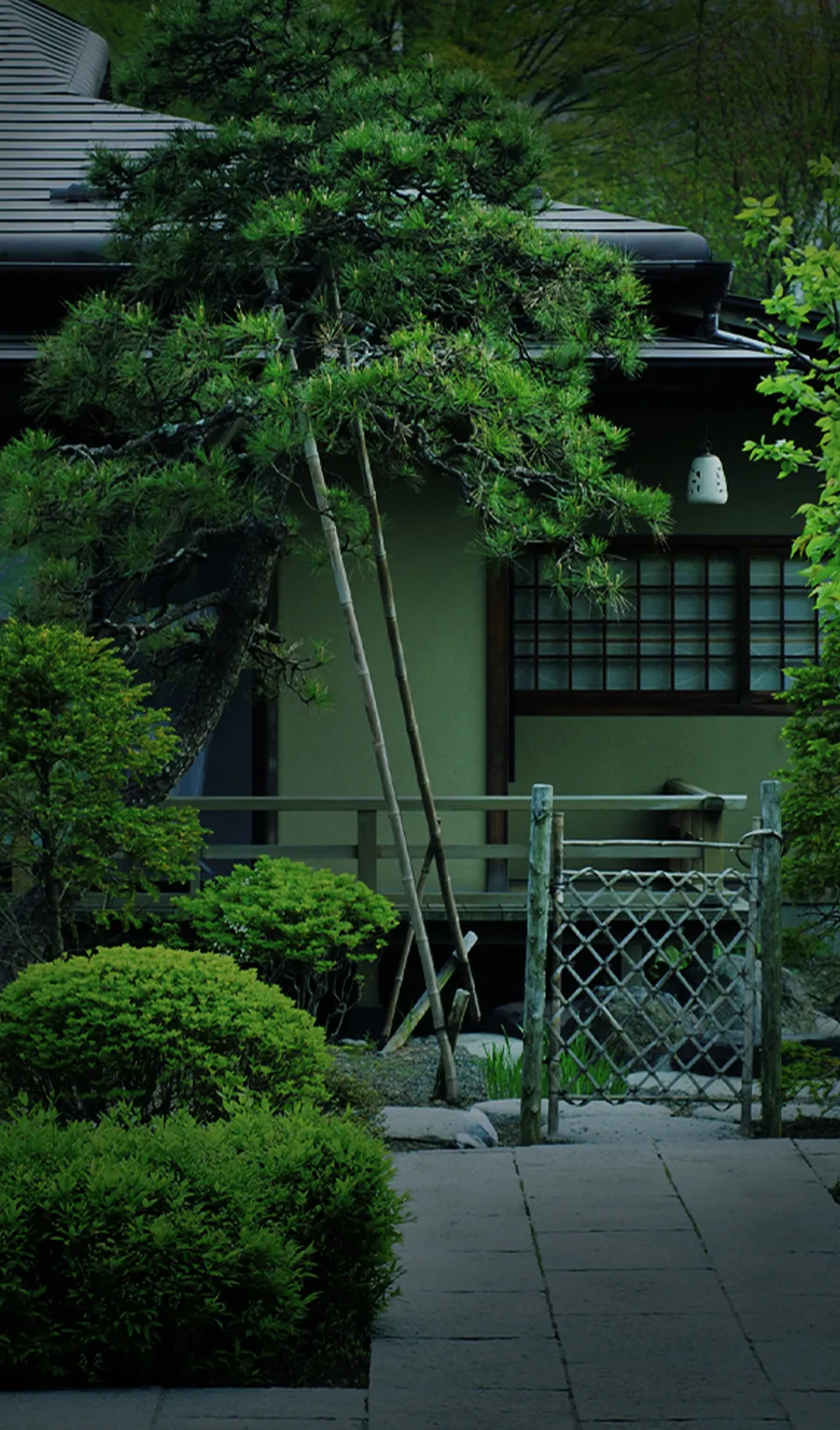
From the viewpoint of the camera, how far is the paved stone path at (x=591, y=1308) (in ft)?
13.3

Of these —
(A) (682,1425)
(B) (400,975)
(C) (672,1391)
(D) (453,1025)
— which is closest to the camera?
(A) (682,1425)

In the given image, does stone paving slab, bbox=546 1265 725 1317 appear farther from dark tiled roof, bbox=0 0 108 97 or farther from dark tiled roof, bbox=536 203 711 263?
dark tiled roof, bbox=0 0 108 97

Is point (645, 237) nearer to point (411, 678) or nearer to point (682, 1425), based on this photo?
point (411, 678)

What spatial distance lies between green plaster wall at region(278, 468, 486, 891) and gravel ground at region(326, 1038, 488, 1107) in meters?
1.91

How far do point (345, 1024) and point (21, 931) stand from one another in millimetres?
2497

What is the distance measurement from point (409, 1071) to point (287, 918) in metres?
1.10

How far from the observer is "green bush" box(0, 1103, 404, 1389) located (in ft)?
14.0

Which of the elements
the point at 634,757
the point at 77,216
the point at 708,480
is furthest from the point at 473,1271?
the point at 77,216

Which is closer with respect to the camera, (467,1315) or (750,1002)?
(467,1315)

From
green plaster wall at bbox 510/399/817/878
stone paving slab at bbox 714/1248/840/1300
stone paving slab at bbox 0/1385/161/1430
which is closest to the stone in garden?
stone paving slab at bbox 714/1248/840/1300

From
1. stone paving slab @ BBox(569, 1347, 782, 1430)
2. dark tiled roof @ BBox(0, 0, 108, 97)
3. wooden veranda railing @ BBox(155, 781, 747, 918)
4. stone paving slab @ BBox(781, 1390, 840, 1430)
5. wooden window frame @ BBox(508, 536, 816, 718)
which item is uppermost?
dark tiled roof @ BBox(0, 0, 108, 97)

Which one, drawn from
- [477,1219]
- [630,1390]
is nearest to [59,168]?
[477,1219]

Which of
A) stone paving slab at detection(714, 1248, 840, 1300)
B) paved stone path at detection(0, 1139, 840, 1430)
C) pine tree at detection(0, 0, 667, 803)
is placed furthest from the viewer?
pine tree at detection(0, 0, 667, 803)

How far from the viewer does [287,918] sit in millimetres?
8055
